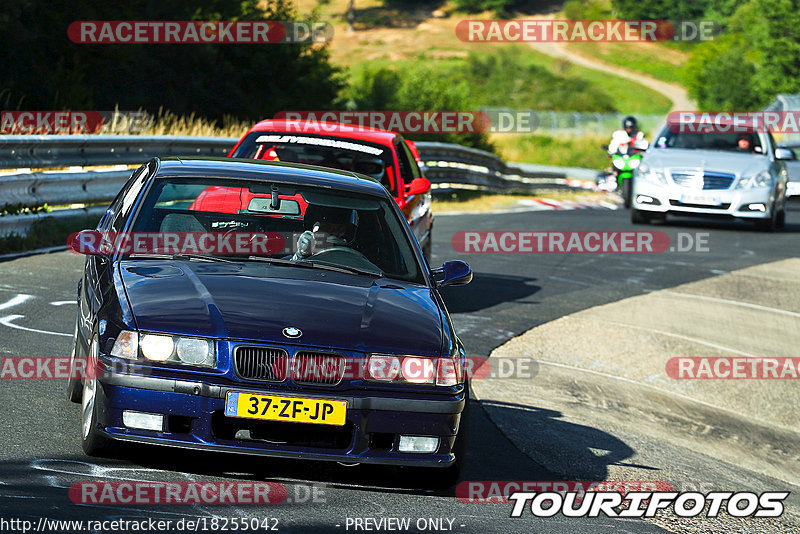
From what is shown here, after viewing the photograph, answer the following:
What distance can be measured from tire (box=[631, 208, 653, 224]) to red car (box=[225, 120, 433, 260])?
874 cm

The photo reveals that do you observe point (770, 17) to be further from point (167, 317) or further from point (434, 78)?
point (167, 317)

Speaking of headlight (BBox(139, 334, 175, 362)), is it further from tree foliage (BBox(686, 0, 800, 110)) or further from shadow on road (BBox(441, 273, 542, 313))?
tree foliage (BBox(686, 0, 800, 110))

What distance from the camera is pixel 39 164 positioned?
12.2 metres

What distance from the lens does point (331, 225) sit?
6383 mm

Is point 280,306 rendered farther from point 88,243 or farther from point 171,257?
point 88,243

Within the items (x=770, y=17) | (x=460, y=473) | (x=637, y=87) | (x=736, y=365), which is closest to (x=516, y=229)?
(x=736, y=365)

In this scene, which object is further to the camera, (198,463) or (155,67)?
(155,67)

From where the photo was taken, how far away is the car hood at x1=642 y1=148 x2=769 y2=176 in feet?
59.6

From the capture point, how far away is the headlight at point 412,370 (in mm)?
4992

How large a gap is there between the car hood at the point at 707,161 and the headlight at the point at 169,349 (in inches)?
562

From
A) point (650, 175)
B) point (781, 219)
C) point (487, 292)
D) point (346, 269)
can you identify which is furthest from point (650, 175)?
point (346, 269)

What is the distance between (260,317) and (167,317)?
38 centimetres

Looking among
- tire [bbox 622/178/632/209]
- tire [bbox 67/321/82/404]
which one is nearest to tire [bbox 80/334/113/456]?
tire [bbox 67/321/82/404]

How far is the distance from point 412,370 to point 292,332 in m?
0.53
